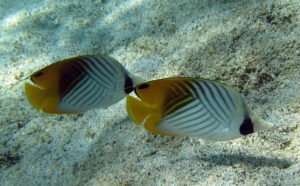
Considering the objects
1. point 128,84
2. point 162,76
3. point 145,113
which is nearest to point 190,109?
point 145,113

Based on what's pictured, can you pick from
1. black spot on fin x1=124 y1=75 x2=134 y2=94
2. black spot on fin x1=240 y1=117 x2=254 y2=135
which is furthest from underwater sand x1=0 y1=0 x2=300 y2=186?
black spot on fin x1=124 y1=75 x2=134 y2=94

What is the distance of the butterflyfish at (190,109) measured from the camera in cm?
160

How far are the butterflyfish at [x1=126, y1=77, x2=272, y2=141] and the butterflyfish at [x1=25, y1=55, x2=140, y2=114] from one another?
339mm

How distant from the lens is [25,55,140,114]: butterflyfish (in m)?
1.83

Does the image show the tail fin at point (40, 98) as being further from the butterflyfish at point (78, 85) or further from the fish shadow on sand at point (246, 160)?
the fish shadow on sand at point (246, 160)

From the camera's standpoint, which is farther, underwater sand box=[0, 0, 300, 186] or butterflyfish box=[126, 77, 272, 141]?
underwater sand box=[0, 0, 300, 186]

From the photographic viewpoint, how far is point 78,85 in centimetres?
186

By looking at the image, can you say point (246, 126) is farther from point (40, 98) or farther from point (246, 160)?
point (40, 98)

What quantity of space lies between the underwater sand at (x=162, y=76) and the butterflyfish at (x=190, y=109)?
0.53 m

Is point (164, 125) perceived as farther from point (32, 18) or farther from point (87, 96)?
point (32, 18)

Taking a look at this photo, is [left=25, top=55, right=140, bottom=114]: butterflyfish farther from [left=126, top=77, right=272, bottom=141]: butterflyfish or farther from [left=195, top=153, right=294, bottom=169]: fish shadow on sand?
[left=195, top=153, right=294, bottom=169]: fish shadow on sand

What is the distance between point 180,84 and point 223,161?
2.70 feet

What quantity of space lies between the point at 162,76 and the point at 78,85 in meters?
1.27

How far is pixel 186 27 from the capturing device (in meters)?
3.35
